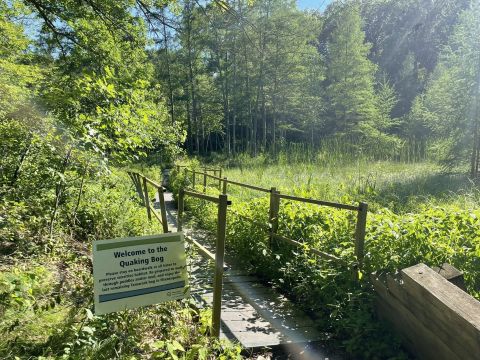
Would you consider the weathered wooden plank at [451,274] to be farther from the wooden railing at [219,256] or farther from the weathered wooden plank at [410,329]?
the wooden railing at [219,256]

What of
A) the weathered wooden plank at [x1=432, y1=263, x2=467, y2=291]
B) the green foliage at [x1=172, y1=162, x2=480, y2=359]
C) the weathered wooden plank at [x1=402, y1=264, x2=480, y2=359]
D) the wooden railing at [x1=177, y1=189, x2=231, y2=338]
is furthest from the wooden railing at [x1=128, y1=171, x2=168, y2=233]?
the weathered wooden plank at [x1=432, y1=263, x2=467, y2=291]

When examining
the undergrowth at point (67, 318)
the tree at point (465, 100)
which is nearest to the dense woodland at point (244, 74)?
Answer: the tree at point (465, 100)

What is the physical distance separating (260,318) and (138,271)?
1426mm

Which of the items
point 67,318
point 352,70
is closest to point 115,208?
point 67,318

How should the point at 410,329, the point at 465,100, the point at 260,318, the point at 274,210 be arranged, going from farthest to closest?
1. the point at 465,100
2. the point at 274,210
3. the point at 260,318
4. the point at 410,329

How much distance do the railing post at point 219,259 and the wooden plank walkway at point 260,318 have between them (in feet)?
0.65

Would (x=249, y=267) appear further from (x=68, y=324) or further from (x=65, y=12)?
(x=65, y=12)

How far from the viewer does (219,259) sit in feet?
8.33

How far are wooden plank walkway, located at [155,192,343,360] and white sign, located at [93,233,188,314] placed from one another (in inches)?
14.0

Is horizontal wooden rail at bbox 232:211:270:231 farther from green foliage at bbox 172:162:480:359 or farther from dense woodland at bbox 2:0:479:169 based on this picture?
dense woodland at bbox 2:0:479:169

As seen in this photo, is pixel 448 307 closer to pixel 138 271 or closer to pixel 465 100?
pixel 138 271

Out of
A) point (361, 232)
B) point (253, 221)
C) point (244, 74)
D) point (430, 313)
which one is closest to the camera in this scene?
point (430, 313)

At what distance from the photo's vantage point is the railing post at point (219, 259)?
8.01ft

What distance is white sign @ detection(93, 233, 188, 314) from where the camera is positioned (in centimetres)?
226
